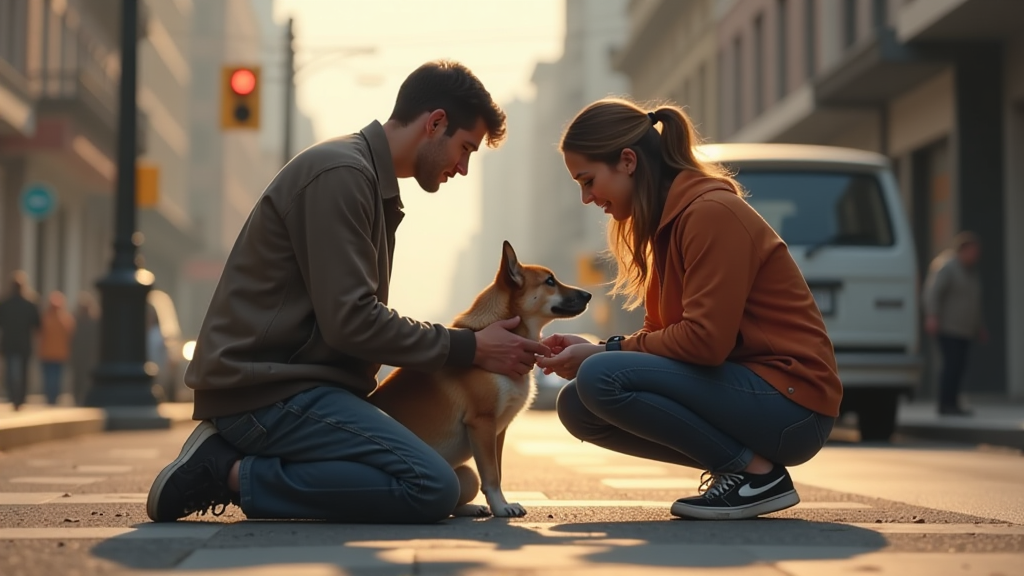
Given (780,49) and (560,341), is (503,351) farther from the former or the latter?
(780,49)

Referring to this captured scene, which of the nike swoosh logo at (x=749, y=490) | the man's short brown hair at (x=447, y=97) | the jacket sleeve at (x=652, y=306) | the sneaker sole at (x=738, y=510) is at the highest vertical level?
the man's short brown hair at (x=447, y=97)

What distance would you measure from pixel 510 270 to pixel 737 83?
111 feet

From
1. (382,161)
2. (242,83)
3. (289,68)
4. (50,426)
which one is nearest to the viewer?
(382,161)

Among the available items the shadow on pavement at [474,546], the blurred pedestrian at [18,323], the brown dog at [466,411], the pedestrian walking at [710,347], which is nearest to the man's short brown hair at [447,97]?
the pedestrian walking at [710,347]

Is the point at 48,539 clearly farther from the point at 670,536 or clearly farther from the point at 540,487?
the point at 540,487

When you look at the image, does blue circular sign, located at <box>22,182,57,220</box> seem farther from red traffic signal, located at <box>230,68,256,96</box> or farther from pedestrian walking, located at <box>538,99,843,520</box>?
pedestrian walking, located at <box>538,99,843,520</box>

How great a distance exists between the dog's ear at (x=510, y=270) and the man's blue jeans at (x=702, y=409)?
60 cm

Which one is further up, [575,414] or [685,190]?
[685,190]

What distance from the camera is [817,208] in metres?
12.3

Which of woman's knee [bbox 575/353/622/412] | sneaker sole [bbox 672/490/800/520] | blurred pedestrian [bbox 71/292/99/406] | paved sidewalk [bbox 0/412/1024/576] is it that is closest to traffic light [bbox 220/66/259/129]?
blurred pedestrian [bbox 71/292/99/406]

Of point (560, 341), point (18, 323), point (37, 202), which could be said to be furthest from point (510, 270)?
point (37, 202)

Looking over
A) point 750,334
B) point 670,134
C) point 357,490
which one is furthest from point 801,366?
point 357,490

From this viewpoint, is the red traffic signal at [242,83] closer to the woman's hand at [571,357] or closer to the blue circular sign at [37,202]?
the blue circular sign at [37,202]

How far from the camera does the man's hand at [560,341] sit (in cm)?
583
